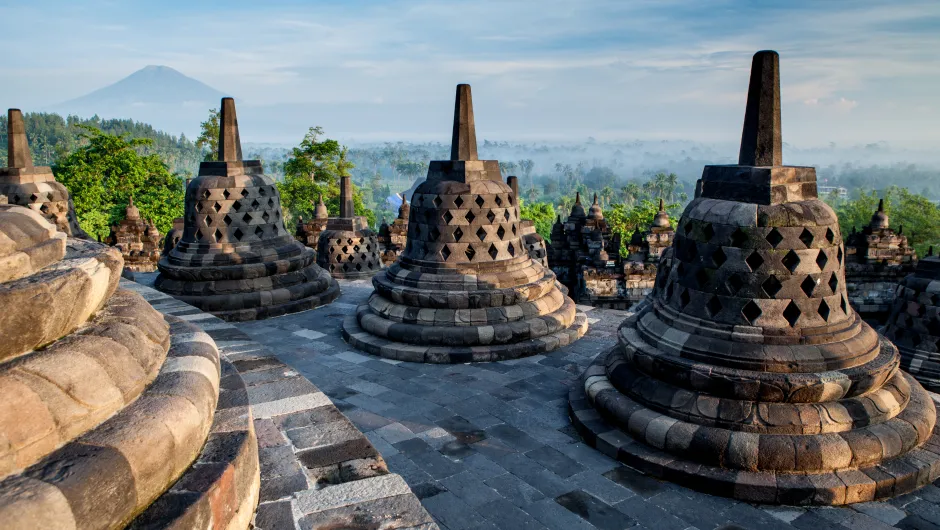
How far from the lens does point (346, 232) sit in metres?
14.5

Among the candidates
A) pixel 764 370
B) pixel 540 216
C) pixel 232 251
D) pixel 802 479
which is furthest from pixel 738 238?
pixel 540 216

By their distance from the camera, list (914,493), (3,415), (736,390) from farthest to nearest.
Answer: (736,390) → (914,493) → (3,415)

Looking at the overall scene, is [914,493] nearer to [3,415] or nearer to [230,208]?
[3,415]

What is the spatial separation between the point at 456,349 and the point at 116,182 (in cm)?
3925

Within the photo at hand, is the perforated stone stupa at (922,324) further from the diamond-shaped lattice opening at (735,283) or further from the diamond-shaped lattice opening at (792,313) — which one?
the diamond-shaped lattice opening at (735,283)

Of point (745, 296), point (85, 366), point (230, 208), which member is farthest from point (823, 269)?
point (230, 208)

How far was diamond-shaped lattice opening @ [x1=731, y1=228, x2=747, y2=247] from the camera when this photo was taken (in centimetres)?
476

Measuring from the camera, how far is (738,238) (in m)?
4.77

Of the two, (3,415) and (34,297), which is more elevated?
(34,297)

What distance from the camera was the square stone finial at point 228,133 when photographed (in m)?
9.46

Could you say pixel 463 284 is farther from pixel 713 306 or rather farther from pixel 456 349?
pixel 713 306

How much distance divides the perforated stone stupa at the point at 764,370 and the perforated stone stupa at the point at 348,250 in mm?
10037

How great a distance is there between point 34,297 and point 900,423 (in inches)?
210

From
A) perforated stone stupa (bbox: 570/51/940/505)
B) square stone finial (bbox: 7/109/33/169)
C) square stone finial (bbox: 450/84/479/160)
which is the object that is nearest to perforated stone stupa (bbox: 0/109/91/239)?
square stone finial (bbox: 7/109/33/169)
